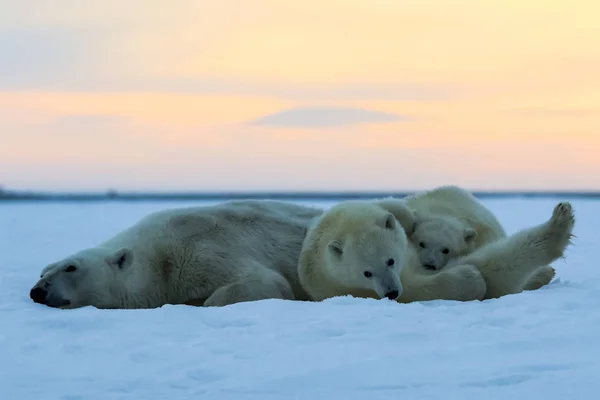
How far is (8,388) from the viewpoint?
2.80 meters

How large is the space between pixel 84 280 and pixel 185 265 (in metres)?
0.61

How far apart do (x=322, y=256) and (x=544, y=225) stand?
136 centimetres

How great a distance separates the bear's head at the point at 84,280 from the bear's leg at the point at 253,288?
0.61 meters

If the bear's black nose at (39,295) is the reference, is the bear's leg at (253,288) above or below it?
above

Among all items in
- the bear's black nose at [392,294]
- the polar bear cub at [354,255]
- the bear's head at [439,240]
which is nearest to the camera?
the bear's black nose at [392,294]

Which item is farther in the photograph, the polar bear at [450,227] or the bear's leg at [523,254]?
the polar bear at [450,227]

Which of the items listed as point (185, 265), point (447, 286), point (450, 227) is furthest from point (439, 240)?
point (185, 265)

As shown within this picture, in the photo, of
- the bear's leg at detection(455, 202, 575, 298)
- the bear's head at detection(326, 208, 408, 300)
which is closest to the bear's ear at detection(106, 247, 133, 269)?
the bear's head at detection(326, 208, 408, 300)

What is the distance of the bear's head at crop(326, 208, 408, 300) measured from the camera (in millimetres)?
4332

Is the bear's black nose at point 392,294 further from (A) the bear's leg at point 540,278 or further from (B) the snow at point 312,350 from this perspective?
(A) the bear's leg at point 540,278

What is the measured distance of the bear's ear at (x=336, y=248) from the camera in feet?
14.6

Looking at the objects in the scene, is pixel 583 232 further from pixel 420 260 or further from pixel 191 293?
pixel 191 293

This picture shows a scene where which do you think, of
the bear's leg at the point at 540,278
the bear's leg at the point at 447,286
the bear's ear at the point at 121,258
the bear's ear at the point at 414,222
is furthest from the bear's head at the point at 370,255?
the bear's ear at the point at 121,258

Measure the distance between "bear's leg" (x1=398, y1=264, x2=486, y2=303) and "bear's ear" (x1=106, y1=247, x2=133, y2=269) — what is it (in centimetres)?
167
